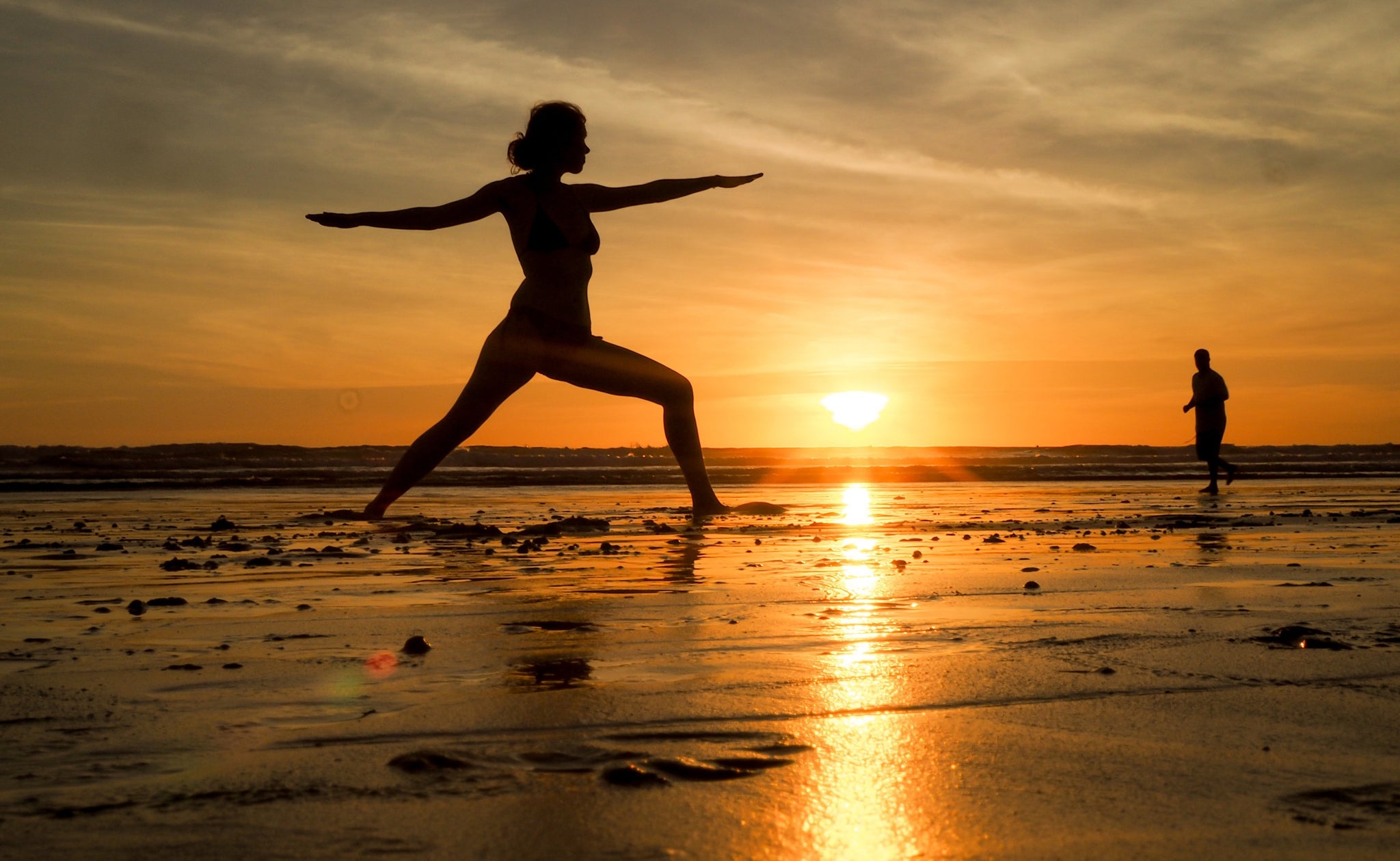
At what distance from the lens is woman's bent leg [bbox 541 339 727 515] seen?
7.83 meters

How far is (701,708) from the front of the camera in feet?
8.61

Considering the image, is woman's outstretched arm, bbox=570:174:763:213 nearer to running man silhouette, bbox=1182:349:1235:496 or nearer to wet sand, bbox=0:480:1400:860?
wet sand, bbox=0:480:1400:860

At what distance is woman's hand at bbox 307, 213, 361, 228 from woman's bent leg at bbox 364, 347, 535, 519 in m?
1.18

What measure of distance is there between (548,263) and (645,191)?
0.80m

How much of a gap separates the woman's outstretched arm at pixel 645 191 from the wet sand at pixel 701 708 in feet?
8.82

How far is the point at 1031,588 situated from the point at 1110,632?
123 centimetres

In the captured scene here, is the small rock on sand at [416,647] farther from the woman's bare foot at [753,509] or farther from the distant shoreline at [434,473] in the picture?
the distant shoreline at [434,473]

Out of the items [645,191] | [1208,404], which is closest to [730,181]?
[645,191]

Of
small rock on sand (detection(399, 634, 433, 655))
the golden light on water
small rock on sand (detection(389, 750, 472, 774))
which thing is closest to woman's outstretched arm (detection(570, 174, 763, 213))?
the golden light on water

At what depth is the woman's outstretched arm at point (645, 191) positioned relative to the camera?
7754 mm

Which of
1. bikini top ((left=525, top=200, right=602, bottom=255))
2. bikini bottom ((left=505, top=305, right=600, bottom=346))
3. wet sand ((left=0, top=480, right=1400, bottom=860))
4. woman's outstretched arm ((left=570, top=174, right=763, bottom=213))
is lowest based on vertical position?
wet sand ((left=0, top=480, right=1400, bottom=860))

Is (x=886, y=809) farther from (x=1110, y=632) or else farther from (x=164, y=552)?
(x=164, y=552)

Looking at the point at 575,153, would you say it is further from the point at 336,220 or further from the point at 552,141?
the point at 336,220

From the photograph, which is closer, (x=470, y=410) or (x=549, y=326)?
(x=549, y=326)
